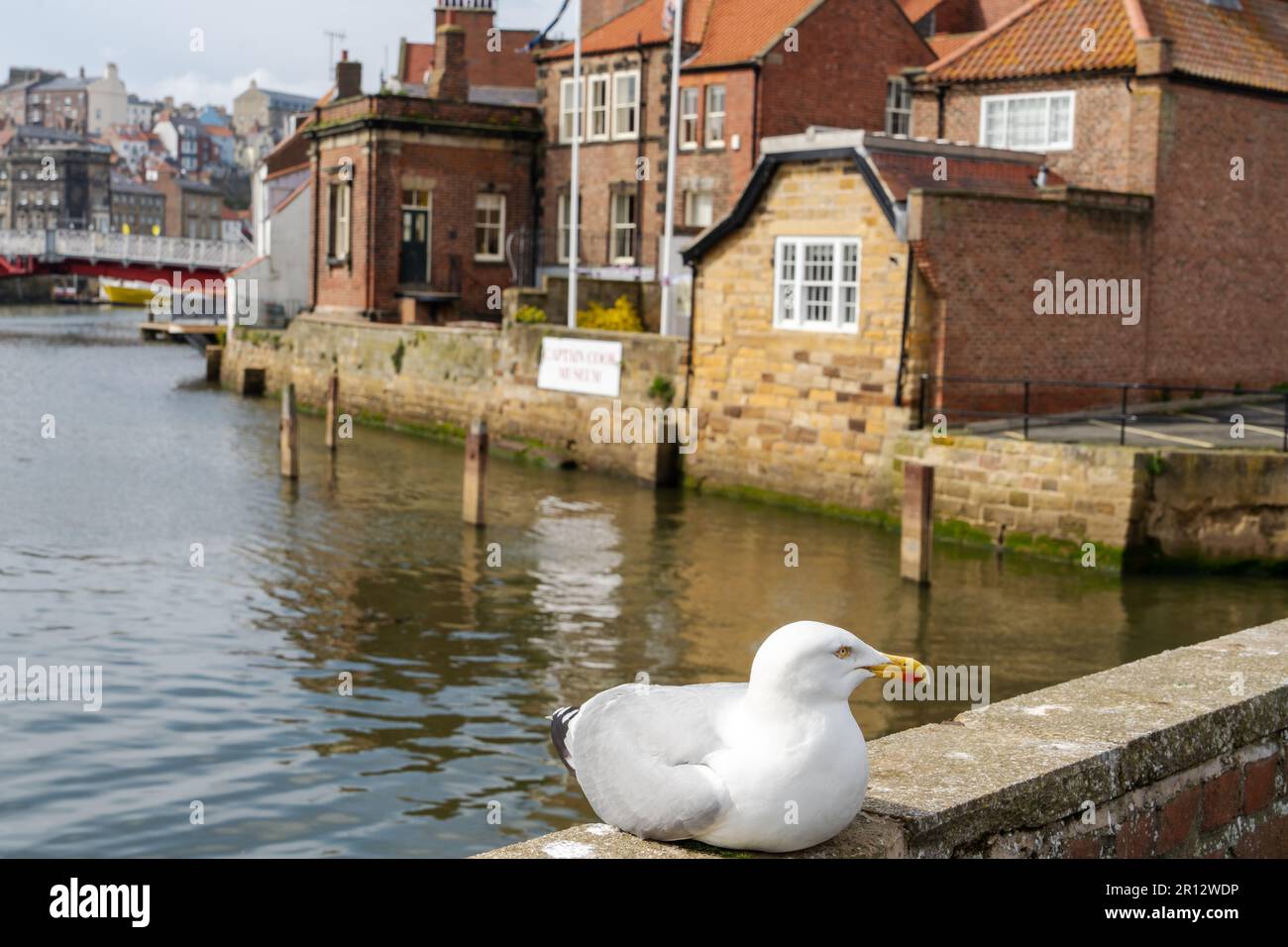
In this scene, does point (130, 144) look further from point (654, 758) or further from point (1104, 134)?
point (654, 758)

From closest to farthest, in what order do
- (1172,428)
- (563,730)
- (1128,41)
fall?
1. (563,730)
2. (1172,428)
3. (1128,41)

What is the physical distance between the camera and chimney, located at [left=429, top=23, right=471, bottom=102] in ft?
156

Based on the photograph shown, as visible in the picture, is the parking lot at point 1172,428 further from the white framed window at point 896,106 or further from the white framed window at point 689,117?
→ the white framed window at point 689,117

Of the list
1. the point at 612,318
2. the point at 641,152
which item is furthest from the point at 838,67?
the point at 612,318

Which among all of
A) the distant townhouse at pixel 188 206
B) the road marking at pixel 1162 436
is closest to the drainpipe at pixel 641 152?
the road marking at pixel 1162 436

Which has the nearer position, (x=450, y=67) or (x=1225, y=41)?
(x=1225, y=41)

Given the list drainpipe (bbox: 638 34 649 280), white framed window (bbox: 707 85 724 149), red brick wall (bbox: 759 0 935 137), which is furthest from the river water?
red brick wall (bbox: 759 0 935 137)

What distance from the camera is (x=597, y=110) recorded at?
151 feet

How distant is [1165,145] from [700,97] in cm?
1625

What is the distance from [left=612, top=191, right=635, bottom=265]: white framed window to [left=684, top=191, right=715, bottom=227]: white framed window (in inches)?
110

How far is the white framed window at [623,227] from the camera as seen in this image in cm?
4512

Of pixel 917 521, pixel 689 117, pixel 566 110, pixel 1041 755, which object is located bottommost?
pixel 917 521

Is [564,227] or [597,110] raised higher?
[597,110]
